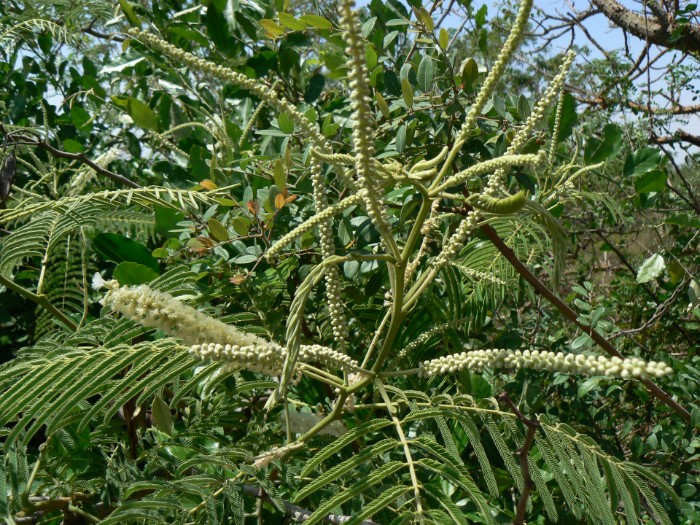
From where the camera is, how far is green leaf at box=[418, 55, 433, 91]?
5.37 ft

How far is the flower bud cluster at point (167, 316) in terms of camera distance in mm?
941

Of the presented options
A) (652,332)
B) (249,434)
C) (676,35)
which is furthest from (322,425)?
(676,35)

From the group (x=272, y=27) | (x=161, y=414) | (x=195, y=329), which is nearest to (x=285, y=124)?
(x=272, y=27)

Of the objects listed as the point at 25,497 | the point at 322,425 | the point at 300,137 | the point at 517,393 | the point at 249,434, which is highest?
the point at 300,137

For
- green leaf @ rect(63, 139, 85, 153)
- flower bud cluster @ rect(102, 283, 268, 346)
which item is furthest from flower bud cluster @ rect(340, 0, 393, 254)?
green leaf @ rect(63, 139, 85, 153)

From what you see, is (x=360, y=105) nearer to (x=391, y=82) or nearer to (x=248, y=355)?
(x=248, y=355)

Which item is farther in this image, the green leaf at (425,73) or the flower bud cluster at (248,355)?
the green leaf at (425,73)

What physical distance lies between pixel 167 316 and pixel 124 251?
36.9 inches

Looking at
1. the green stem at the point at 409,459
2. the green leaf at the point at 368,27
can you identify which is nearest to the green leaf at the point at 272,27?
the green leaf at the point at 368,27

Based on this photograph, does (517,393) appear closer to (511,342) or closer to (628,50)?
(511,342)

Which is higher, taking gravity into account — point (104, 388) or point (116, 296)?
point (116, 296)

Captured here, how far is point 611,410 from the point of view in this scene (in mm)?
2523

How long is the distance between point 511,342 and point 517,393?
0.16 m

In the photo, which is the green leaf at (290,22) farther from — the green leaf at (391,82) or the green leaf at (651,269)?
the green leaf at (651,269)
